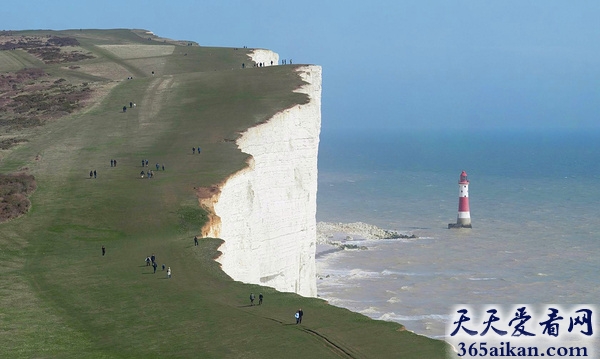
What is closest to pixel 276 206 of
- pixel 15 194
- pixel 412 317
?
pixel 412 317

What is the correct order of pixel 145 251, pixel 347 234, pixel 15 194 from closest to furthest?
pixel 145 251 → pixel 15 194 → pixel 347 234

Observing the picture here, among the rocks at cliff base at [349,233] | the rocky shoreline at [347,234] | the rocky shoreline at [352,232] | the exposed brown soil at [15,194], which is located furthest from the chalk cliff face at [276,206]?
the rocky shoreline at [352,232]

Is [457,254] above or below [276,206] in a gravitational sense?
below

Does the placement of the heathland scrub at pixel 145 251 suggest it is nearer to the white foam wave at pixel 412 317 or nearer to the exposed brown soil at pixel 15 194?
the exposed brown soil at pixel 15 194

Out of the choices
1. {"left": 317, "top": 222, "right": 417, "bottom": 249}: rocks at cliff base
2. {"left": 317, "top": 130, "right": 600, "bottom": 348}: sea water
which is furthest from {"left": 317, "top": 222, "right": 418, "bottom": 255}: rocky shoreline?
{"left": 317, "top": 130, "right": 600, "bottom": 348}: sea water

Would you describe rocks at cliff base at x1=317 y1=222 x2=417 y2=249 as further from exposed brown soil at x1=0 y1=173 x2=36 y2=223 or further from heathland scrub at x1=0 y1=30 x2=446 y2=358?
exposed brown soil at x1=0 y1=173 x2=36 y2=223

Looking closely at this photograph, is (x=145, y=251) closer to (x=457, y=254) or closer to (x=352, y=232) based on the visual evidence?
(x=457, y=254)
